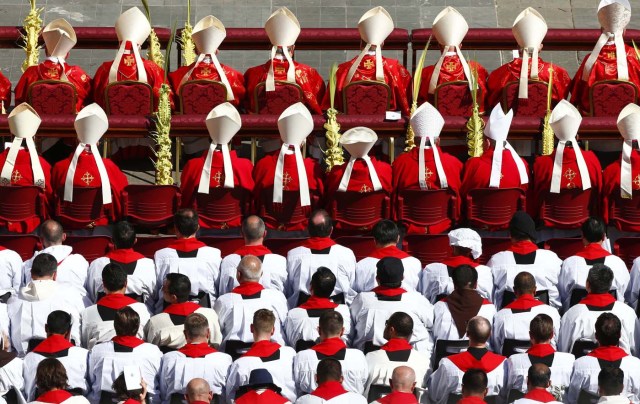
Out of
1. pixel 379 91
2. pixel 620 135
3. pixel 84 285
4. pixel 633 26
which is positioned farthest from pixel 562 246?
pixel 633 26

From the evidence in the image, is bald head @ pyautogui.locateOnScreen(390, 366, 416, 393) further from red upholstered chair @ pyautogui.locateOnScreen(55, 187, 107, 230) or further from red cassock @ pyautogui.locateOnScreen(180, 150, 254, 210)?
red upholstered chair @ pyautogui.locateOnScreen(55, 187, 107, 230)

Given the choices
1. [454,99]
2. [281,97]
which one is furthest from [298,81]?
[454,99]

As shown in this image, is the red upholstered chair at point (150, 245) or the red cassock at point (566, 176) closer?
the red upholstered chair at point (150, 245)

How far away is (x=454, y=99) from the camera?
711 inches

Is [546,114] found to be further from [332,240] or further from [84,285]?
[84,285]

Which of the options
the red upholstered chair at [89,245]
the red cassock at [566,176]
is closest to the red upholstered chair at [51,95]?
the red upholstered chair at [89,245]

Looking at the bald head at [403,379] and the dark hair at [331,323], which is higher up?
the dark hair at [331,323]

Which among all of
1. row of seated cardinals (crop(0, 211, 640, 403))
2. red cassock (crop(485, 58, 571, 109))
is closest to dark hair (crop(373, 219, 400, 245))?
row of seated cardinals (crop(0, 211, 640, 403))

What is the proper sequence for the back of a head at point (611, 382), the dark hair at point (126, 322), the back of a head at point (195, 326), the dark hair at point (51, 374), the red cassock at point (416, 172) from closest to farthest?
1. the dark hair at point (51, 374)
2. the back of a head at point (611, 382)
3. the back of a head at point (195, 326)
4. the dark hair at point (126, 322)
5. the red cassock at point (416, 172)

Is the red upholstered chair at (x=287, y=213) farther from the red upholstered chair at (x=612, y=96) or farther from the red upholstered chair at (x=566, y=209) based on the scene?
the red upholstered chair at (x=612, y=96)

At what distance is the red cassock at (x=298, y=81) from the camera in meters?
18.4

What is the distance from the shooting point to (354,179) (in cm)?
1652

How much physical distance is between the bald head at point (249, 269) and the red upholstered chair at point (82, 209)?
242 cm

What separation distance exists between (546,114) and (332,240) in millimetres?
3031
